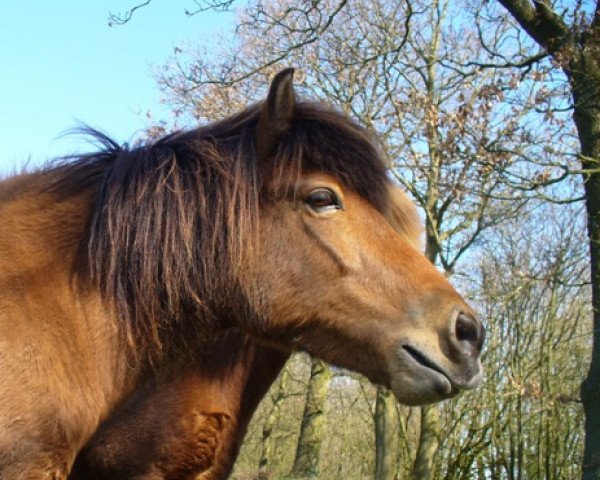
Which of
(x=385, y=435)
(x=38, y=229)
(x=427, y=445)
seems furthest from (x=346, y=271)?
(x=427, y=445)

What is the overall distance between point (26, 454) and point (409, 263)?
1.81m

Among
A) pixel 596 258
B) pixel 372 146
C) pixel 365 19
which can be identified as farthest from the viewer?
pixel 365 19

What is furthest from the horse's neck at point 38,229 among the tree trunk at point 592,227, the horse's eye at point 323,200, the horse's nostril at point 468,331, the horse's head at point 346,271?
the tree trunk at point 592,227

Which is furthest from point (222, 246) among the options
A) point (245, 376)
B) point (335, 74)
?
point (335, 74)

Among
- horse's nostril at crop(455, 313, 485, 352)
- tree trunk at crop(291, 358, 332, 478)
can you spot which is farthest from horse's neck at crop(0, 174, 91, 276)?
tree trunk at crop(291, 358, 332, 478)

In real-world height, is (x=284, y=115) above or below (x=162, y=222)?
above

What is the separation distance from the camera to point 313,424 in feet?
57.8

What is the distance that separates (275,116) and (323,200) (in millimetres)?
488

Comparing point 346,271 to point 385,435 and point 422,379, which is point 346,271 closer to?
point 422,379

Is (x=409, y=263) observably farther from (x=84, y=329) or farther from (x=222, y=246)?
(x=84, y=329)

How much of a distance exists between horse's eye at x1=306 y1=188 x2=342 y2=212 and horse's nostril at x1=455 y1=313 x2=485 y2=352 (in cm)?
79

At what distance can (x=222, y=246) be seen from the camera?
3.39 metres

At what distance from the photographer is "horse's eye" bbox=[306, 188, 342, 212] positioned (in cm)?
344

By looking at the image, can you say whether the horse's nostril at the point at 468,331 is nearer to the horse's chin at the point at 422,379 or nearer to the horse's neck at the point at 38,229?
the horse's chin at the point at 422,379
